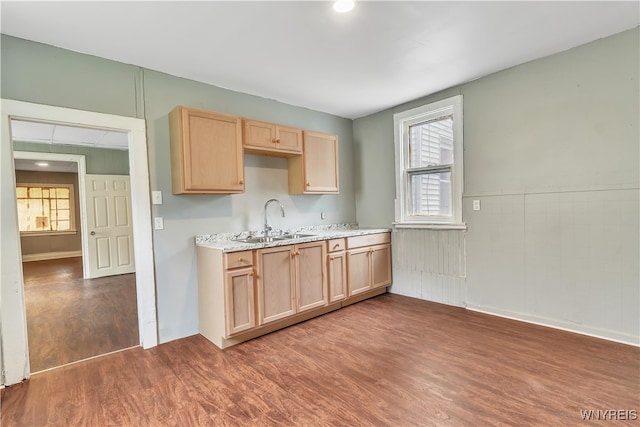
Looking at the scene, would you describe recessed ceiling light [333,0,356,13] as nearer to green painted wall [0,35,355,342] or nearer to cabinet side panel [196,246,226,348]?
green painted wall [0,35,355,342]

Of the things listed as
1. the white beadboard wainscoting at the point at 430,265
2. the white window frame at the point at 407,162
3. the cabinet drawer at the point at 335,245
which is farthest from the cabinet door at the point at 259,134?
the white beadboard wainscoting at the point at 430,265

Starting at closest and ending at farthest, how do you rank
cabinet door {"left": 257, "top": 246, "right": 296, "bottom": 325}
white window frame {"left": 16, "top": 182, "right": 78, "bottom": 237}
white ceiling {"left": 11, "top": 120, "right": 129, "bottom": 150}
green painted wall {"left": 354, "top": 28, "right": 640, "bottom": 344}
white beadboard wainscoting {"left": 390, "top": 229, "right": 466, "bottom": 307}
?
green painted wall {"left": 354, "top": 28, "right": 640, "bottom": 344} < cabinet door {"left": 257, "top": 246, "right": 296, "bottom": 325} < white beadboard wainscoting {"left": 390, "top": 229, "right": 466, "bottom": 307} < white ceiling {"left": 11, "top": 120, "right": 129, "bottom": 150} < white window frame {"left": 16, "top": 182, "right": 78, "bottom": 237}

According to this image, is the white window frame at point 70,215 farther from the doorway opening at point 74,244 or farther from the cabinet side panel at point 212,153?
the cabinet side panel at point 212,153

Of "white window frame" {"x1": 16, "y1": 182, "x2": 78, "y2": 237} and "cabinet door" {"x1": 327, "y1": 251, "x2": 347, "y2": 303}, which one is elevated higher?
"white window frame" {"x1": 16, "y1": 182, "x2": 78, "y2": 237}

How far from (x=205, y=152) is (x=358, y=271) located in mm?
2116

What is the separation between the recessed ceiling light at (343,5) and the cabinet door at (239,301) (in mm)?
2046

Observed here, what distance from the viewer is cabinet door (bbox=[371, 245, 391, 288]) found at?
3799mm

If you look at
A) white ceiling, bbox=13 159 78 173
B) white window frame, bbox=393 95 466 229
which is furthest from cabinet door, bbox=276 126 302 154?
white ceiling, bbox=13 159 78 173

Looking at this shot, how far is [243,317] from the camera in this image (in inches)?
103

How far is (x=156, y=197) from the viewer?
2.70 m

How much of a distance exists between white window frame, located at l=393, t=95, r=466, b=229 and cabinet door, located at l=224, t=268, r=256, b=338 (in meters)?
2.12

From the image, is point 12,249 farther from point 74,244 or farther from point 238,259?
point 74,244

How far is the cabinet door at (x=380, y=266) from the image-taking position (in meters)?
3.80

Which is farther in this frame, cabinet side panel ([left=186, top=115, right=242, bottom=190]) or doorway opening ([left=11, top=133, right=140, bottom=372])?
doorway opening ([left=11, top=133, right=140, bottom=372])
